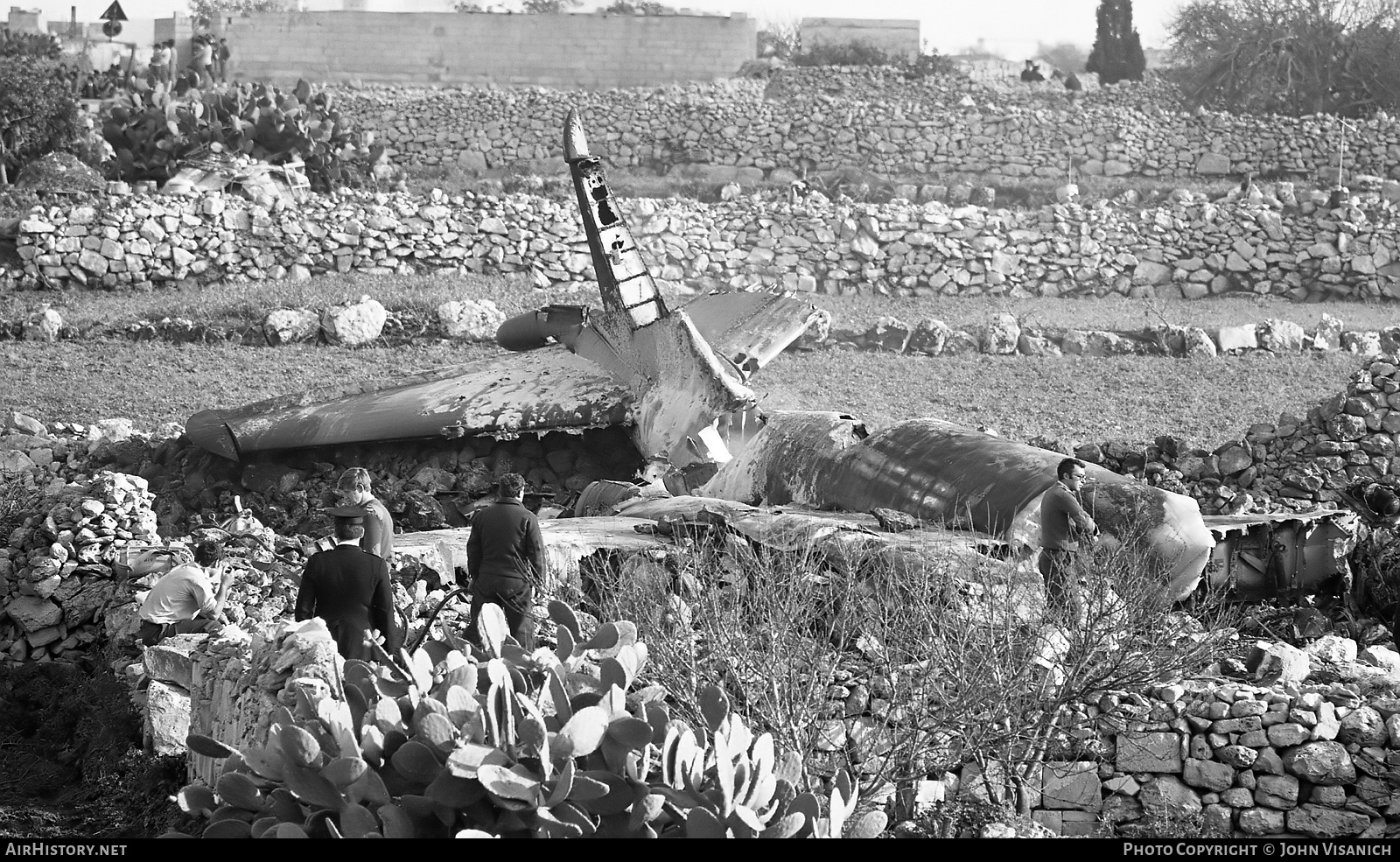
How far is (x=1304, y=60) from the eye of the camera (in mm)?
40750

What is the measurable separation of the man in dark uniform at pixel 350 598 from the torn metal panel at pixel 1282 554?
20.2 ft

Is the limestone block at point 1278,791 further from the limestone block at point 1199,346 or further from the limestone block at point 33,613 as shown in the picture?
the limestone block at point 1199,346

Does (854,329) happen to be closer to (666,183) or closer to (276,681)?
(666,183)

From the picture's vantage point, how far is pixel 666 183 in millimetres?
32781

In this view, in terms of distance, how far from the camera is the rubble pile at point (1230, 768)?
8.11 meters

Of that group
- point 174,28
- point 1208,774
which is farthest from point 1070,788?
point 174,28

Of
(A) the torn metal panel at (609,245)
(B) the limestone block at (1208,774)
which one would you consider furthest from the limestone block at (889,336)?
(B) the limestone block at (1208,774)

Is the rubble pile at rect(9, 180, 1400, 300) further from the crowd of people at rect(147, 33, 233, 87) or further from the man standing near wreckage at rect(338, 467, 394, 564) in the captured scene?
the man standing near wreckage at rect(338, 467, 394, 564)

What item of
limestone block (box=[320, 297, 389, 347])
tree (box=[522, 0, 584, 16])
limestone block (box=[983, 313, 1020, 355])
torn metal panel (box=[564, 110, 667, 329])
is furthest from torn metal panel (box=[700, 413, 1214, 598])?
tree (box=[522, 0, 584, 16])

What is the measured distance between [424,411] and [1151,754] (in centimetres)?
880

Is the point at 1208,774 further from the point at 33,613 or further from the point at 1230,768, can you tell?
the point at 33,613

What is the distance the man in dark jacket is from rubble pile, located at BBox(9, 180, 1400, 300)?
17593mm

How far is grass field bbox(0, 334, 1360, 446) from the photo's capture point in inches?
730
